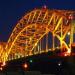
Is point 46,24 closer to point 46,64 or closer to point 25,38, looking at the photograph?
point 46,64

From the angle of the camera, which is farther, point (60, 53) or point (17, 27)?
point (17, 27)

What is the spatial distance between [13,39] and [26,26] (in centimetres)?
1222

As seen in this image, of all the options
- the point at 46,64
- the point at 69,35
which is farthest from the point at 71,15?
the point at 46,64

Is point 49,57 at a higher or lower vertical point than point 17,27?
lower

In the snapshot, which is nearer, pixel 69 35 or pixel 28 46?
pixel 69 35

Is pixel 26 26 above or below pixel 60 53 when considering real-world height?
above

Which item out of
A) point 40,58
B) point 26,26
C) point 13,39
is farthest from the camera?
point 13,39

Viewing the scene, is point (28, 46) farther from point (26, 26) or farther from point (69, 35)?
point (69, 35)

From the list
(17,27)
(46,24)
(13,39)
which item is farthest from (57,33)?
(13,39)

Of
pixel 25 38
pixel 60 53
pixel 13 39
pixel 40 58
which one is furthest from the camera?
pixel 25 38

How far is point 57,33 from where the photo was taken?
404 ft

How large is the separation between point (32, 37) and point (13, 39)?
5784mm

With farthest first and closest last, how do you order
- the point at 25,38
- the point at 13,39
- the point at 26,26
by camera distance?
the point at 25,38 < the point at 13,39 < the point at 26,26

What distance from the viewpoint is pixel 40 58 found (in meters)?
122
